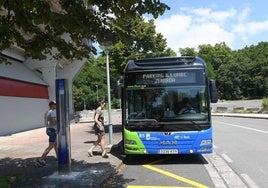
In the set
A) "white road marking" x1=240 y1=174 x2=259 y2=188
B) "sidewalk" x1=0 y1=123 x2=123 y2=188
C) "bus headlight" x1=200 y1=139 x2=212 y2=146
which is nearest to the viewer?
"white road marking" x1=240 y1=174 x2=259 y2=188

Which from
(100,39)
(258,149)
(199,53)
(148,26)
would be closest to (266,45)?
(199,53)

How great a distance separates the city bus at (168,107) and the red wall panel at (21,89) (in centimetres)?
1693

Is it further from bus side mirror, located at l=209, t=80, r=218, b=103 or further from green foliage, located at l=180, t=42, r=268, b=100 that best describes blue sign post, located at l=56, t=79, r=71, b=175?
green foliage, located at l=180, t=42, r=268, b=100

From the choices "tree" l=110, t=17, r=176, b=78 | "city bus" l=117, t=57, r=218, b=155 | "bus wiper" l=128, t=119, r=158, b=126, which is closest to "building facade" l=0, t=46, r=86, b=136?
"tree" l=110, t=17, r=176, b=78

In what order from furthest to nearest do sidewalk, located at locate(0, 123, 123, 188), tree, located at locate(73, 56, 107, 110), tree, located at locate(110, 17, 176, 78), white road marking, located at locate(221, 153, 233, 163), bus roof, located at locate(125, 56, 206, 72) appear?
1. tree, located at locate(73, 56, 107, 110)
2. tree, located at locate(110, 17, 176, 78)
3. bus roof, located at locate(125, 56, 206, 72)
4. white road marking, located at locate(221, 153, 233, 163)
5. sidewalk, located at locate(0, 123, 123, 188)

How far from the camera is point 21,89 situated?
30953 mm

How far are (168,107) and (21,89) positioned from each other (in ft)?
69.7

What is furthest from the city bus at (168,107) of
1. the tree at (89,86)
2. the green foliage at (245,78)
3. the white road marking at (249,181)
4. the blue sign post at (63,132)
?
the green foliage at (245,78)

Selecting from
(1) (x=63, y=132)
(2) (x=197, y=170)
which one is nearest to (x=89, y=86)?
(2) (x=197, y=170)

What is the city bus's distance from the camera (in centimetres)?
1152

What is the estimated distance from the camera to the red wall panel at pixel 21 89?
27.5 metres

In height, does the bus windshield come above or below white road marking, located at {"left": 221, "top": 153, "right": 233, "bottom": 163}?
above

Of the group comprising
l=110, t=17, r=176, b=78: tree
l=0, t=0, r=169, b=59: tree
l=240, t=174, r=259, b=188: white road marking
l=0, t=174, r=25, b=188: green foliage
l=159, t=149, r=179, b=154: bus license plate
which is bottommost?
l=240, t=174, r=259, b=188: white road marking

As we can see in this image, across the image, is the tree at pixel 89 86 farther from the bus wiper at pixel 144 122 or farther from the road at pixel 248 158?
the bus wiper at pixel 144 122
